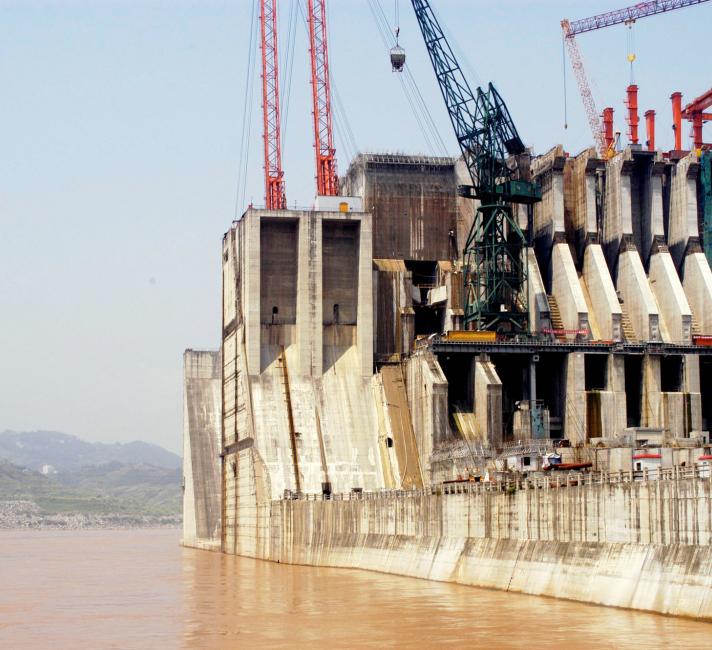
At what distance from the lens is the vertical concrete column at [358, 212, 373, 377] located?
10775 centimetres

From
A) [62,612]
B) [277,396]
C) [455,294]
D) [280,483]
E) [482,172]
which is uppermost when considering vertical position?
[482,172]

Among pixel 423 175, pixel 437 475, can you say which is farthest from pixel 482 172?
pixel 437 475

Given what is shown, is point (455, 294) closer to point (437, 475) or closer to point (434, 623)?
point (437, 475)

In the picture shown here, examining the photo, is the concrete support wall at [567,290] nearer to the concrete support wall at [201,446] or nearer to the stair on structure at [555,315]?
the stair on structure at [555,315]

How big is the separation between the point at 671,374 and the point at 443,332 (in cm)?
1889

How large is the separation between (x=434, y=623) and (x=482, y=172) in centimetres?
6217

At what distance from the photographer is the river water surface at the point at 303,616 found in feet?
160

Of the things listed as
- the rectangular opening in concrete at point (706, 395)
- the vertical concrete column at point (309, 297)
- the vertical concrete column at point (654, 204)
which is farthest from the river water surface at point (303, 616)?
the vertical concrete column at point (654, 204)

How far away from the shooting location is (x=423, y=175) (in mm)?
119250

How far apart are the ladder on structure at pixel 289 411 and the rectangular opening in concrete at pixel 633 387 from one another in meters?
26.0

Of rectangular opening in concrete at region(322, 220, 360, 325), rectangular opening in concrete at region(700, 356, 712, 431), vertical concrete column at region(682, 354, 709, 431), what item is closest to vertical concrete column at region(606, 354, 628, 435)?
vertical concrete column at region(682, 354, 709, 431)

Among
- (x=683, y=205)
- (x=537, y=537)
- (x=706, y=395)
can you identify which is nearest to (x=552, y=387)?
(x=706, y=395)

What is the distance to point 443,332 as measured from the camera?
11312 cm

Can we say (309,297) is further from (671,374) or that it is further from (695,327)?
(695,327)
